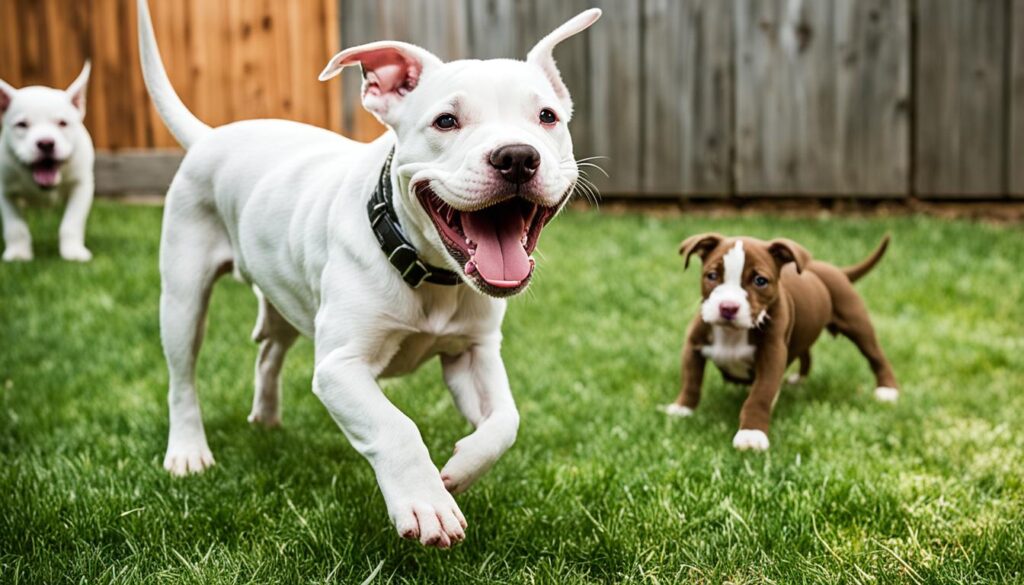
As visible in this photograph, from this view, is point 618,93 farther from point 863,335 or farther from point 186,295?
point 186,295

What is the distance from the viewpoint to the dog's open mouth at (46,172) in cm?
727

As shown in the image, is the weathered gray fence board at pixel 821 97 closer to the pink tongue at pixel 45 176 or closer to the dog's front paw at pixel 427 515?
the pink tongue at pixel 45 176

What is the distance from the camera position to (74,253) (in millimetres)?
7410

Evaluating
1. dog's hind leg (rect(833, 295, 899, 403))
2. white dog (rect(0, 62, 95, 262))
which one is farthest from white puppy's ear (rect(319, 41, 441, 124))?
white dog (rect(0, 62, 95, 262))

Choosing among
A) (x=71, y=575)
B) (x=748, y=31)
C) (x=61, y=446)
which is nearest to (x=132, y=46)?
(x=748, y=31)

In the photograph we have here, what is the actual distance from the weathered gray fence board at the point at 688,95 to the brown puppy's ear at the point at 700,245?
4961mm

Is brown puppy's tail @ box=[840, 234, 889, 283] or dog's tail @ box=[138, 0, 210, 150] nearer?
dog's tail @ box=[138, 0, 210, 150]

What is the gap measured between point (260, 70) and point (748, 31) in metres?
4.43

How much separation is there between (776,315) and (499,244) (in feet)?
5.74

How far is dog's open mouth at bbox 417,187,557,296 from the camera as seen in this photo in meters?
2.71

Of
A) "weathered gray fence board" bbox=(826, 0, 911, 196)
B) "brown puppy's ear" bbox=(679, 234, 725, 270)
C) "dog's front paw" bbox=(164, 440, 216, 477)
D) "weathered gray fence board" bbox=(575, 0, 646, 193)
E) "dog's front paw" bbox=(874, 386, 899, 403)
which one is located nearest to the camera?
"dog's front paw" bbox=(164, 440, 216, 477)

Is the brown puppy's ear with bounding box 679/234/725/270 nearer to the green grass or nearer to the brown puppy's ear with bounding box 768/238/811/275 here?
the brown puppy's ear with bounding box 768/238/811/275

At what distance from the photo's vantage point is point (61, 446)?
409 centimetres

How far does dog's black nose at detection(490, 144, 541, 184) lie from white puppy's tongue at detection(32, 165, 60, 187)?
5589 millimetres
